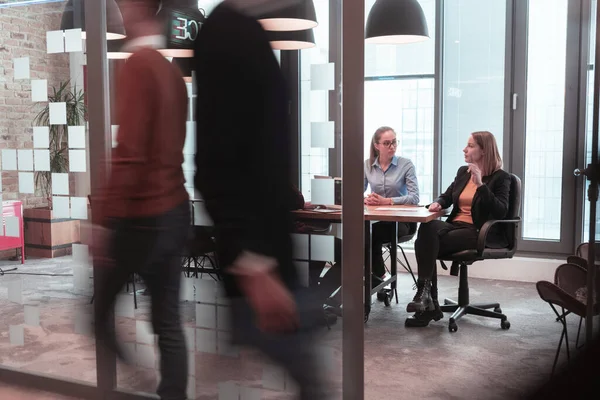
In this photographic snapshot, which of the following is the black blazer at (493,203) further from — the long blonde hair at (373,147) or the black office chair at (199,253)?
the black office chair at (199,253)

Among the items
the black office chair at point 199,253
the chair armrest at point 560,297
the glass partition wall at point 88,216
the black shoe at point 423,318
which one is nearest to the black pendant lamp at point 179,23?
the glass partition wall at point 88,216

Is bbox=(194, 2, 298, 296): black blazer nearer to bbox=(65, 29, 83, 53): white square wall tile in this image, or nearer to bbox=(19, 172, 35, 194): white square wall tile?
bbox=(65, 29, 83, 53): white square wall tile

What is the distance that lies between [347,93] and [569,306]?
117 centimetres

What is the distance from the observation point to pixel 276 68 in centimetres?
164

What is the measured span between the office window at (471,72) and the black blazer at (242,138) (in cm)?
457

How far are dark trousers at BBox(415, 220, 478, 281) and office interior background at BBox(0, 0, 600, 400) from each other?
1.35ft

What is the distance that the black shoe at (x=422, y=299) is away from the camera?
4070 millimetres

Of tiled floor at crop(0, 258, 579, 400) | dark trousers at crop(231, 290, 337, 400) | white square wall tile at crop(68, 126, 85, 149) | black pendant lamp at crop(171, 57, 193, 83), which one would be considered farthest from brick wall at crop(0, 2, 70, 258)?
dark trousers at crop(231, 290, 337, 400)

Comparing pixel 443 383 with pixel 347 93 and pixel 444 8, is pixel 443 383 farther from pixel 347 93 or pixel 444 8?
pixel 444 8

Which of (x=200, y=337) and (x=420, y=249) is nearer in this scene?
(x=200, y=337)

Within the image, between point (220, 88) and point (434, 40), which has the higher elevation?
point (434, 40)

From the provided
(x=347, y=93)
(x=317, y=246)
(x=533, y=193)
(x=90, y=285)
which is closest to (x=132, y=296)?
(x=90, y=285)

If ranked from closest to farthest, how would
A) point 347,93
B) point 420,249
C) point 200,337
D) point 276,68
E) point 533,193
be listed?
point 276,68 → point 347,93 → point 200,337 → point 420,249 → point 533,193

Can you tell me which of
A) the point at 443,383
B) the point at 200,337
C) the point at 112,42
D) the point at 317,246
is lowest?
the point at 443,383
